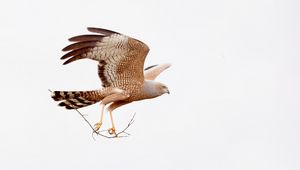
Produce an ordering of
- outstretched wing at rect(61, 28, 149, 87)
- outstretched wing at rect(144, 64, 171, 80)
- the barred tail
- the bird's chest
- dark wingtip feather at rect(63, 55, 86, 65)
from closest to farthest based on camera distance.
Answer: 1. dark wingtip feather at rect(63, 55, 86, 65)
2. outstretched wing at rect(61, 28, 149, 87)
3. the barred tail
4. the bird's chest
5. outstretched wing at rect(144, 64, 171, 80)

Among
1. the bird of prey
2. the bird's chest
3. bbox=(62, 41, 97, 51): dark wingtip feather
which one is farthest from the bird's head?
bbox=(62, 41, 97, 51): dark wingtip feather

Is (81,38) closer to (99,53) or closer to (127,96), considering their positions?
(99,53)

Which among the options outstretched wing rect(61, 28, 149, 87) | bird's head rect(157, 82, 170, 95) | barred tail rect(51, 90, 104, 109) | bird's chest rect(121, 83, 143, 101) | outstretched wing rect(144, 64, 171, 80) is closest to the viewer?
outstretched wing rect(61, 28, 149, 87)

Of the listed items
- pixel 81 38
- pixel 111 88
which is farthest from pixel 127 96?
pixel 81 38

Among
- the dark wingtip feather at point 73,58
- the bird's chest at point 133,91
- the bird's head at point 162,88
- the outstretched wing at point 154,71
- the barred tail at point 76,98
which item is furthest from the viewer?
the outstretched wing at point 154,71

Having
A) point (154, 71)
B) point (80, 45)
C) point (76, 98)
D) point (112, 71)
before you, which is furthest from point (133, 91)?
point (154, 71)

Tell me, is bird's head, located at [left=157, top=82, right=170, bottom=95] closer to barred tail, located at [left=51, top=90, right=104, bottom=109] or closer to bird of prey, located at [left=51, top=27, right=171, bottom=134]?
bird of prey, located at [left=51, top=27, right=171, bottom=134]

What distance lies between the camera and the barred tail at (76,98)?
18312mm

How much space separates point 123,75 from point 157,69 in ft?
9.35

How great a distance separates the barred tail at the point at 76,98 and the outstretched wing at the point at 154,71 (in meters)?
2.68

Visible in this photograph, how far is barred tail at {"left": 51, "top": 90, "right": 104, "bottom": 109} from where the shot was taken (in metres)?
18.3

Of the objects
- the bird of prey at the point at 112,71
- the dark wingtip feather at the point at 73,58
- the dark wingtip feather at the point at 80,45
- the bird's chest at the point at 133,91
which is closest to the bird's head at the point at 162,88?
the bird of prey at the point at 112,71

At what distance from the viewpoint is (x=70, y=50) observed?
17.6m

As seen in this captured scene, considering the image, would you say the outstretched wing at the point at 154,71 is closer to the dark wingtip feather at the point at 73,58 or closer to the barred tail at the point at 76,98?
the barred tail at the point at 76,98
